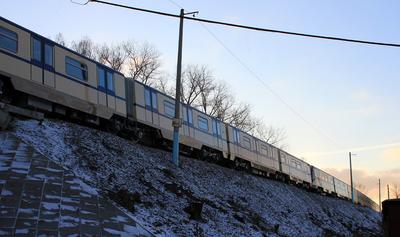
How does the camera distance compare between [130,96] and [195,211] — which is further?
[130,96]

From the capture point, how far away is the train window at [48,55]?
1639 cm

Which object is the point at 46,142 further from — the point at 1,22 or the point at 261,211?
the point at 261,211

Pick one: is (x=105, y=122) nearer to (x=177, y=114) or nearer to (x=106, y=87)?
(x=106, y=87)

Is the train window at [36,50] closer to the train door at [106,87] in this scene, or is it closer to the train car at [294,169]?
the train door at [106,87]

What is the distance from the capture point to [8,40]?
49.0 feet

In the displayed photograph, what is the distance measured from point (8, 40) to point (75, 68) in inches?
128

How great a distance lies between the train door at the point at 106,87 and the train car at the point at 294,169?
24.7m

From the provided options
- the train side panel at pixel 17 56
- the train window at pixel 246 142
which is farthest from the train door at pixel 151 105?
the train window at pixel 246 142

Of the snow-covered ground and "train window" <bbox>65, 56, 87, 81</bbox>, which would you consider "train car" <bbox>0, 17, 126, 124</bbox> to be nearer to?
"train window" <bbox>65, 56, 87, 81</bbox>

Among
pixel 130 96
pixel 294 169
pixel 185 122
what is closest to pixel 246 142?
pixel 185 122

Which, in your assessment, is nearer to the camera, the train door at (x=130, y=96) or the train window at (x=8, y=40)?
the train window at (x=8, y=40)

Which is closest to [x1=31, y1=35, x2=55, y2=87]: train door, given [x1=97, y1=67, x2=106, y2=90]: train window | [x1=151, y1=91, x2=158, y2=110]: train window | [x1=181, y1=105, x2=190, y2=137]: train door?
[x1=97, y1=67, x2=106, y2=90]: train window

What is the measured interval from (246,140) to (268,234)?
19.7 m

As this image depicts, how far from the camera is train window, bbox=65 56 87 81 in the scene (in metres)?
17.5
